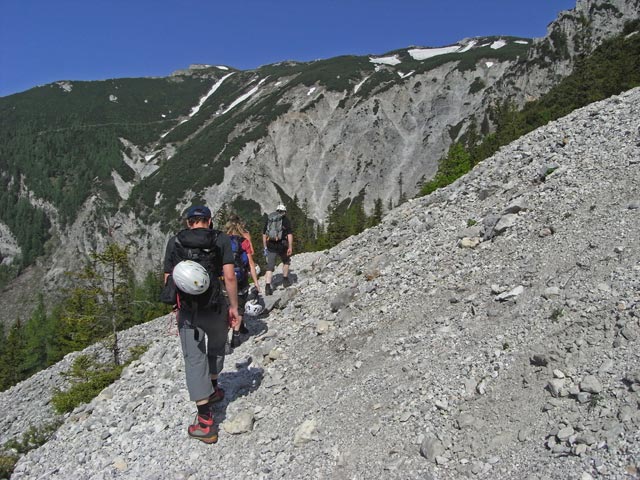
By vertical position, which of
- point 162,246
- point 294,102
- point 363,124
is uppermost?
point 294,102

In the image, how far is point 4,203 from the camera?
7603 inches

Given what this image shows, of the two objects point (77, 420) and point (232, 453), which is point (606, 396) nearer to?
point (232, 453)

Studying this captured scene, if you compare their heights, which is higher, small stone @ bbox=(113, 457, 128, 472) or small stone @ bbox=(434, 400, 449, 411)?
small stone @ bbox=(434, 400, 449, 411)

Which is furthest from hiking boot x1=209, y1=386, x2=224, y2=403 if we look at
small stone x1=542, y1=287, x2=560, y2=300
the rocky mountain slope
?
small stone x1=542, y1=287, x2=560, y2=300

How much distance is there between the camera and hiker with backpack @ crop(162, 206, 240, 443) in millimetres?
6230

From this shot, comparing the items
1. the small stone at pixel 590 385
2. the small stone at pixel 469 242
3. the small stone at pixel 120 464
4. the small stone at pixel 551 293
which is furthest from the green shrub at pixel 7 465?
the small stone at pixel 469 242

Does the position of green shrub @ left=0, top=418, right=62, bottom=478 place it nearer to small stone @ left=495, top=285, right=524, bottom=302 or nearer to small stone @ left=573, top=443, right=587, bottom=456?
small stone @ left=573, top=443, right=587, bottom=456

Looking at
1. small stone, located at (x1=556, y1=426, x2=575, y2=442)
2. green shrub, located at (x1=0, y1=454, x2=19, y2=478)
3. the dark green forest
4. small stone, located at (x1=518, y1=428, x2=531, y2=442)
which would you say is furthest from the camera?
the dark green forest

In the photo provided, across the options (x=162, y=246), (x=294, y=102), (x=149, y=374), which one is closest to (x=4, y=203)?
(x=162, y=246)

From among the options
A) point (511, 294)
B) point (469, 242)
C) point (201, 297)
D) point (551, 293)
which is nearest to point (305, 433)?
point (201, 297)

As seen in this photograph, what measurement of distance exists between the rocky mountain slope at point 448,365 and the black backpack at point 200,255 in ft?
6.89

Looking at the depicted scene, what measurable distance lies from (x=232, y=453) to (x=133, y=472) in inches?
62.2

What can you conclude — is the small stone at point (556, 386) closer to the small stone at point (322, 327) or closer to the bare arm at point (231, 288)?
the bare arm at point (231, 288)

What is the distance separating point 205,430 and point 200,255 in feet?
8.93
